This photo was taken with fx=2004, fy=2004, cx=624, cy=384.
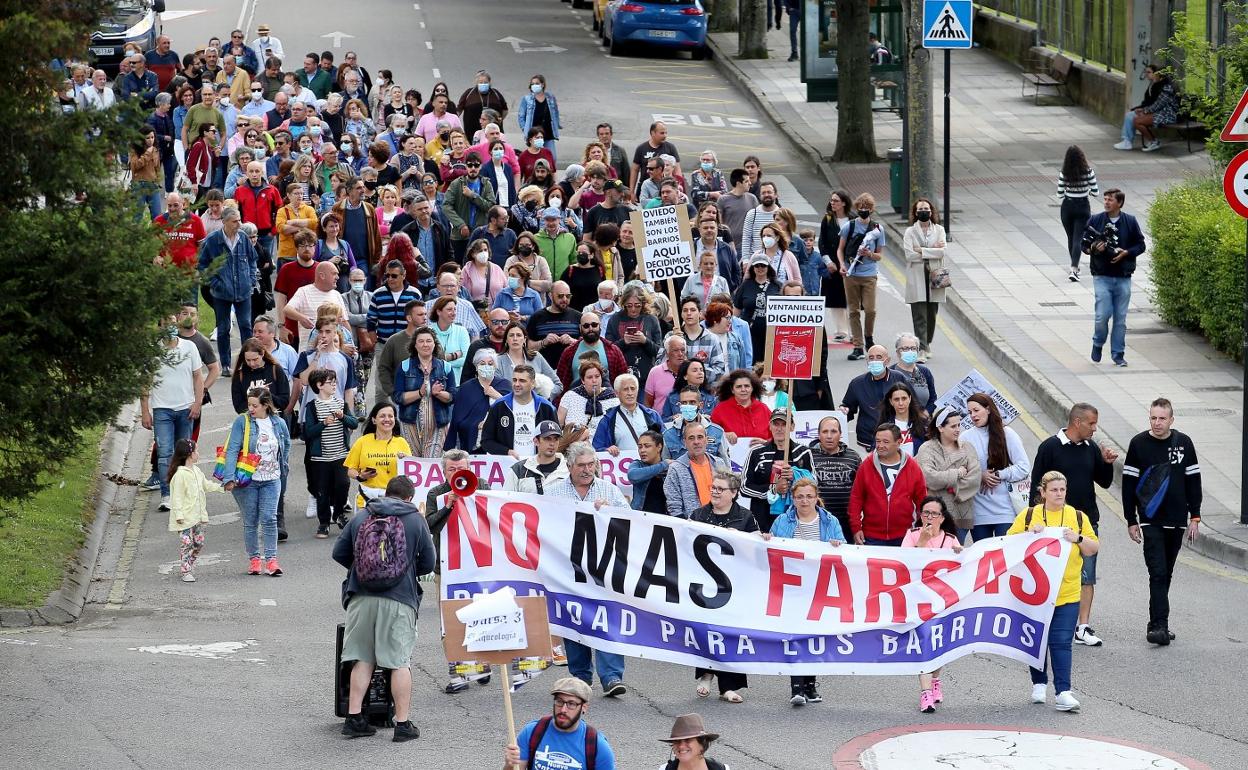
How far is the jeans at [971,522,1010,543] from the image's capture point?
14.8 metres

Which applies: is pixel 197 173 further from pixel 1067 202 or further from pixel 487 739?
pixel 487 739

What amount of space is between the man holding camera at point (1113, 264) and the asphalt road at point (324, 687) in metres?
3.94

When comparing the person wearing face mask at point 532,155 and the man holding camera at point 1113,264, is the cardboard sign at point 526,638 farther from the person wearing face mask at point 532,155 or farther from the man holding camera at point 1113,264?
the person wearing face mask at point 532,155

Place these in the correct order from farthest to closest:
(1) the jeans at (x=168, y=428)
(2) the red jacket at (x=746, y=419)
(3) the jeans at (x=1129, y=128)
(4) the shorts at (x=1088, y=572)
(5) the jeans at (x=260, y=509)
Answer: (3) the jeans at (x=1129, y=128) < (1) the jeans at (x=168, y=428) < (5) the jeans at (x=260, y=509) < (2) the red jacket at (x=746, y=419) < (4) the shorts at (x=1088, y=572)

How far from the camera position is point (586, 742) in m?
9.73

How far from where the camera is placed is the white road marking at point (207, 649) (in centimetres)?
1391

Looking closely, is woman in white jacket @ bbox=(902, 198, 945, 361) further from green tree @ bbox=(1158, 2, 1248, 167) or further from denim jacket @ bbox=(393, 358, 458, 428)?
denim jacket @ bbox=(393, 358, 458, 428)

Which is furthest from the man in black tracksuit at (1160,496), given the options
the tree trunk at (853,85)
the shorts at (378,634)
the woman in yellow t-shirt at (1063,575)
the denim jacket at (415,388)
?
the tree trunk at (853,85)

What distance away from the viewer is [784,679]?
13.8 m

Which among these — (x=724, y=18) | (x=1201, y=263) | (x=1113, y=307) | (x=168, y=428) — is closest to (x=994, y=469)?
(x=1113, y=307)

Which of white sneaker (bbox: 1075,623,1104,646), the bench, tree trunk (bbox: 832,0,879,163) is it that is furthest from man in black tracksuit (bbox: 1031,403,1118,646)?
the bench

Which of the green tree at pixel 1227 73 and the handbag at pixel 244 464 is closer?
the handbag at pixel 244 464

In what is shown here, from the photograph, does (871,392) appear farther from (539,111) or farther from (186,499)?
(539,111)

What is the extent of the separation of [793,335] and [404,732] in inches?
242
